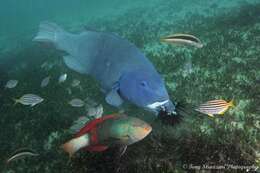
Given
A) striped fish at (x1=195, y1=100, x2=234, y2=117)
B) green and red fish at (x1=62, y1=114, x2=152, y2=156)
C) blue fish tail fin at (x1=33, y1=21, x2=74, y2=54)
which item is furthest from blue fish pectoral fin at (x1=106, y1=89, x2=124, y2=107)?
blue fish tail fin at (x1=33, y1=21, x2=74, y2=54)

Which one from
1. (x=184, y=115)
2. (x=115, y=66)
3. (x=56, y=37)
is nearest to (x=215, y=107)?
(x=184, y=115)

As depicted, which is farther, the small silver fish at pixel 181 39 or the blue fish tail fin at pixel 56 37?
the blue fish tail fin at pixel 56 37

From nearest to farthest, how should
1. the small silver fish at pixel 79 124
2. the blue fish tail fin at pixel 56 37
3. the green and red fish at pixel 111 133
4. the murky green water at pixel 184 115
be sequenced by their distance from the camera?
the green and red fish at pixel 111 133
the murky green water at pixel 184 115
the small silver fish at pixel 79 124
the blue fish tail fin at pixel 56 37

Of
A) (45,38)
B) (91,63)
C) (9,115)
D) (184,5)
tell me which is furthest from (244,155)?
(184,5)

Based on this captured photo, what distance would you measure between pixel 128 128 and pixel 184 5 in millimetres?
22479

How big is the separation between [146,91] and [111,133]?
0.91 metres

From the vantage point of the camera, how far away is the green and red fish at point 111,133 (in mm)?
4172

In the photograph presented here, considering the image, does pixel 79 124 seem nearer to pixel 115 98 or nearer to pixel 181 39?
pixel 115 98

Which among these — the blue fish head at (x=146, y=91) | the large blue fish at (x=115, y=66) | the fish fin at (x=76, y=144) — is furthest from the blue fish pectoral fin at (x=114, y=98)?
the fish fin at (x=76, y=144)

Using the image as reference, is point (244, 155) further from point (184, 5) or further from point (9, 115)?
point (184, 5)

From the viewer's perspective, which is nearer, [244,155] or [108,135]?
[108,135]

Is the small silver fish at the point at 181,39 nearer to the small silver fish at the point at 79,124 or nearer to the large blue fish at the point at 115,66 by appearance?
the large blue fish at the point at 115,66

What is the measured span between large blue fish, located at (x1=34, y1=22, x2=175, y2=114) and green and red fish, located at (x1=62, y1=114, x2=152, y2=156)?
0.50 meters

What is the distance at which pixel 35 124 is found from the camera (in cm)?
812
